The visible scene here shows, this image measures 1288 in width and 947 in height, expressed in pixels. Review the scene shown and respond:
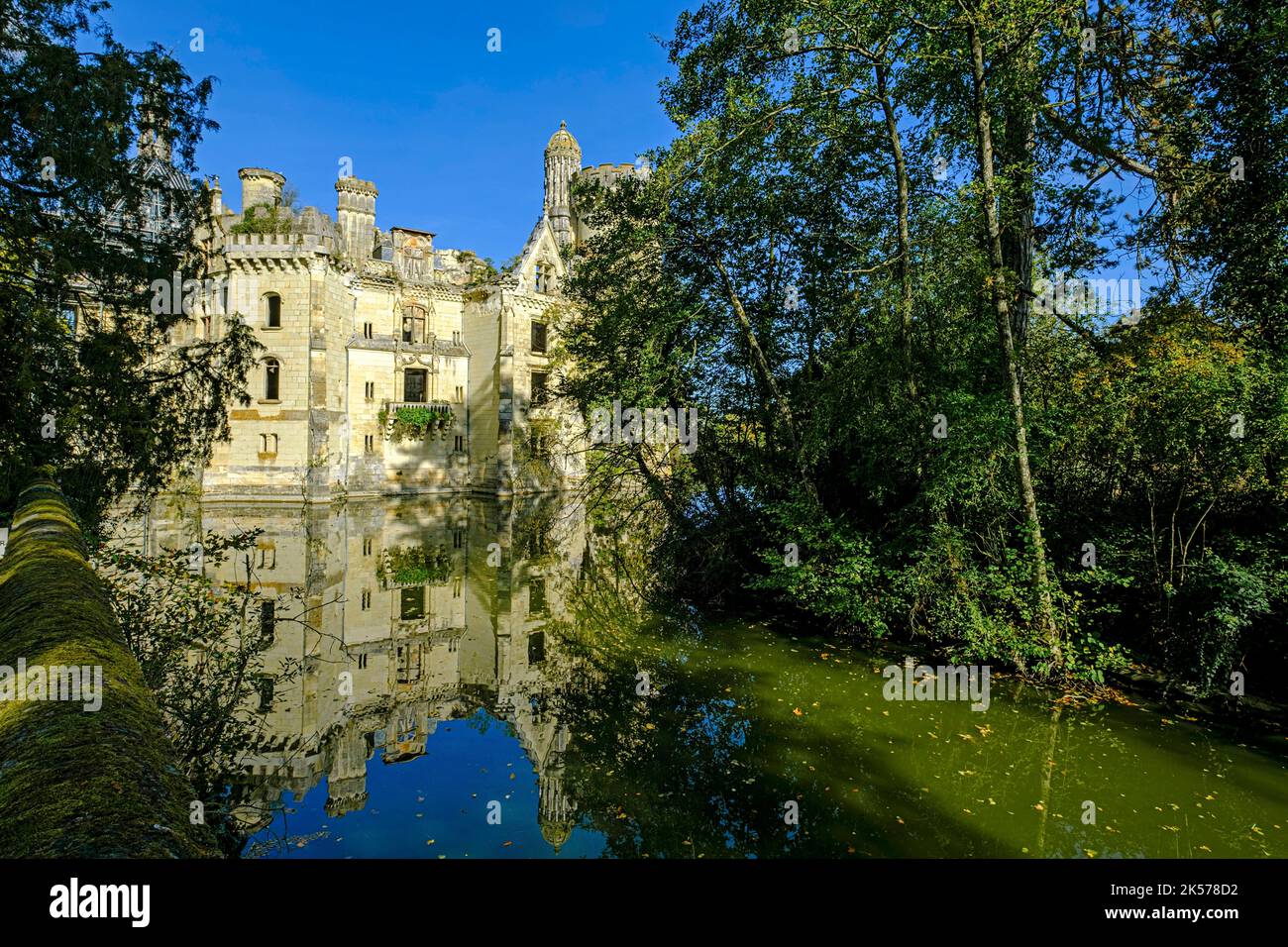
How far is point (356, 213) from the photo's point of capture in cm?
3459

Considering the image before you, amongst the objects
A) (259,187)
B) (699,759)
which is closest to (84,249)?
(699,759)

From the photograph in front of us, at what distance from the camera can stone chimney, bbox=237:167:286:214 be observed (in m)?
31.6

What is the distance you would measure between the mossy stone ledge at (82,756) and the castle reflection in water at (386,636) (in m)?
2.74

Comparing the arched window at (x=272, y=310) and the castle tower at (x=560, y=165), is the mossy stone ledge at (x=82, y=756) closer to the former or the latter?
the arched window at (x=272, y=310)

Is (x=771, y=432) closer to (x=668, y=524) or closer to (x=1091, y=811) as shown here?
(x=668, y=524)

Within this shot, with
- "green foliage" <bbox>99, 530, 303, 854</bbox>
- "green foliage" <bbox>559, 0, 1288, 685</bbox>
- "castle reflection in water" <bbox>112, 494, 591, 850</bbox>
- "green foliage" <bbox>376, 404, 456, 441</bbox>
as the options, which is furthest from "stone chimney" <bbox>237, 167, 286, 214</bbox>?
"green foliage" <bbox>99, 530, 303, 854</bbox>

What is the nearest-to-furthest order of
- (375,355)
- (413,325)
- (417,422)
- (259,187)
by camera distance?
(259,187) → (375,355) → (417,422) → (413,325)

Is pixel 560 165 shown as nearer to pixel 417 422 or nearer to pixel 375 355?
pixel 375 355

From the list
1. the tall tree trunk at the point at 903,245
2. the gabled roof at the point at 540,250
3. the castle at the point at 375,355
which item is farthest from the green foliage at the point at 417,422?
the tall tree trunk at the point at 903,245

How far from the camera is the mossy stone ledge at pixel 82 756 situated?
2.02 m

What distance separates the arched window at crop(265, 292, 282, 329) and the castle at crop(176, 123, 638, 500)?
0.18 ft

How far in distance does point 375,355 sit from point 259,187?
31.3 ft
